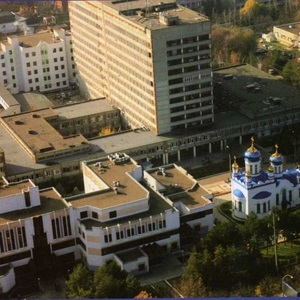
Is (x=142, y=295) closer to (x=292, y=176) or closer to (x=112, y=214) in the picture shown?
(x=112, y=214)

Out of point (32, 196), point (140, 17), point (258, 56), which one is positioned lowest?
point (258, 56)

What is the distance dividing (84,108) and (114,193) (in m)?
19.0

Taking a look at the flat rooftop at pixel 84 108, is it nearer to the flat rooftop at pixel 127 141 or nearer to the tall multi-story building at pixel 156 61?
the tall multi-story building at pixel 156 61

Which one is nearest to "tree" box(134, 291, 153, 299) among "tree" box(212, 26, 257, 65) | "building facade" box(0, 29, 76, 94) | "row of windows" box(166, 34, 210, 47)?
"row of windows" box(166, 34, 210, 47)

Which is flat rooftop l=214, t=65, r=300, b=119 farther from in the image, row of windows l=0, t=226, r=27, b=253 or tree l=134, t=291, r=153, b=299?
tree l=134, t=291, r=153, b=299

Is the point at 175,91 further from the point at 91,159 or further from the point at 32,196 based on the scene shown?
the point at 32,196

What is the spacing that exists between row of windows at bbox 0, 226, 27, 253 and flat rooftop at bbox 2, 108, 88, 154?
11.7m

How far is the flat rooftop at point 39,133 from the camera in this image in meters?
56.1

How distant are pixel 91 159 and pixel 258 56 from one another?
3148cm

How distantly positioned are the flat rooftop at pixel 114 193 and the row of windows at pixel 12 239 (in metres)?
3.35

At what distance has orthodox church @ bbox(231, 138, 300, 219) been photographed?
48406 mm

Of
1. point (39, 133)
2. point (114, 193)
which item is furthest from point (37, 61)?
point (114, 193)

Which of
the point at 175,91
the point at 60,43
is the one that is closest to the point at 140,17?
the point at 175,91

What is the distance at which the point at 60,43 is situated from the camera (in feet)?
239
